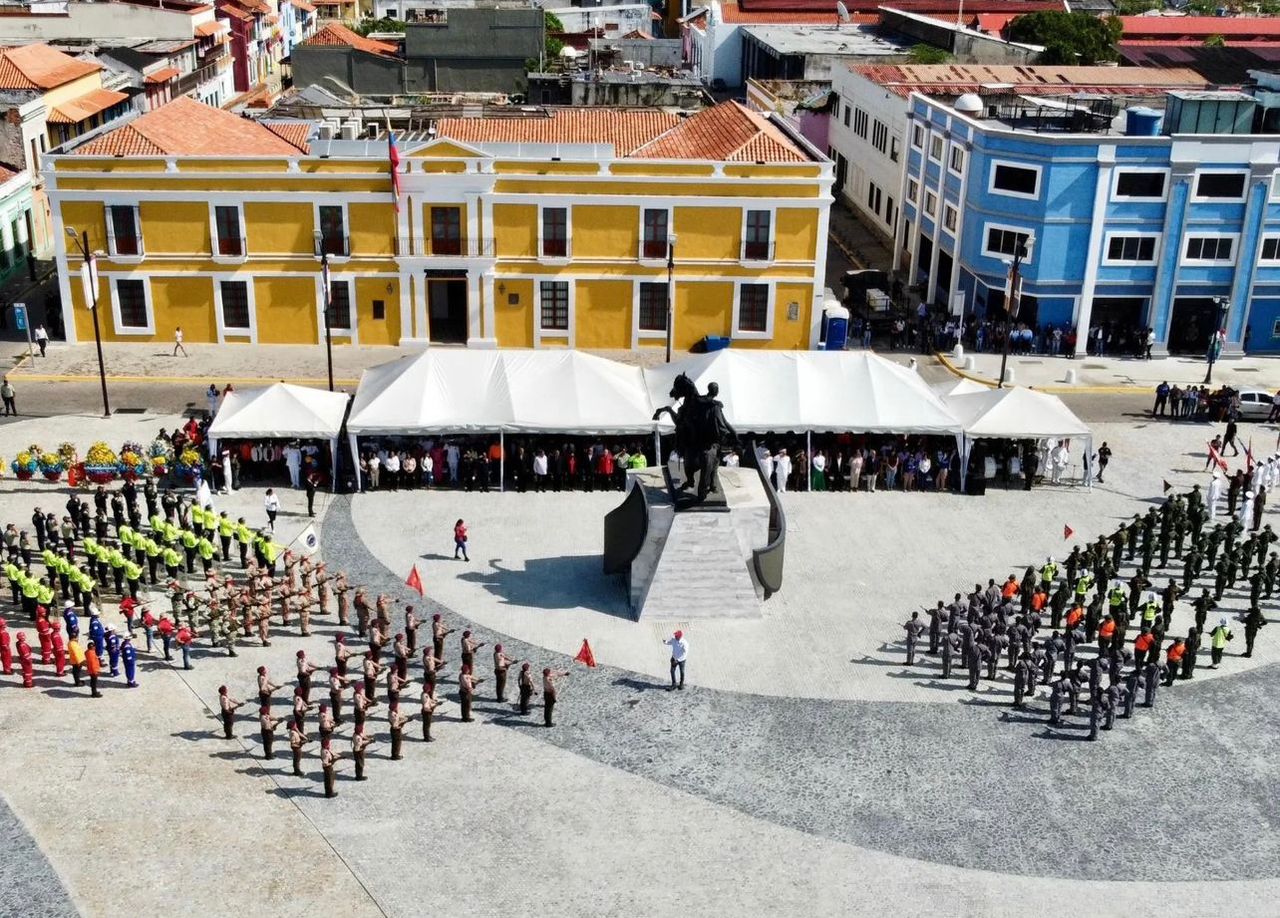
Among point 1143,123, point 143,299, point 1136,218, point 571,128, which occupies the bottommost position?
point 143,299

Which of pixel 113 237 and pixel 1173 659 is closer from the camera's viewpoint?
pixel 1173 659

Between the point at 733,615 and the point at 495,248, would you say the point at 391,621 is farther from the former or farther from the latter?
the point at 495,248

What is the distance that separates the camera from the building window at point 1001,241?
157 feet

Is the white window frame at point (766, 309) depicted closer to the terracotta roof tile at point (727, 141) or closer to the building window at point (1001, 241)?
the terracotta roof tile at point (727, 141)

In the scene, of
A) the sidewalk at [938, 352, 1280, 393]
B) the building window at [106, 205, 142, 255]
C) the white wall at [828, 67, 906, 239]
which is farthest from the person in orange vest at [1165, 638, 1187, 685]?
the building window at [106, 205, 142, 255]

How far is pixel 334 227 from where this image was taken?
44656 millimetres

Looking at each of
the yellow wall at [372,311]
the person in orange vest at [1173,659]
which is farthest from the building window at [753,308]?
the person in orange vest at [1173,659]

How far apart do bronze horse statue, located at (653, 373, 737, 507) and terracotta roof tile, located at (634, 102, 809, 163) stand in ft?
59.3

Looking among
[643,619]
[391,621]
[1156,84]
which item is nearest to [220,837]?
[391,621]

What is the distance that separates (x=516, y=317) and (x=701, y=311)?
249 inches

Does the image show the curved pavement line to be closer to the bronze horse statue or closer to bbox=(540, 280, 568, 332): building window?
the bronze horse statue

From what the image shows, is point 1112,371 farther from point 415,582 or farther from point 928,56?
point 928,56

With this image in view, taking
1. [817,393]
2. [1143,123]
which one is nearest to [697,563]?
[817,393]

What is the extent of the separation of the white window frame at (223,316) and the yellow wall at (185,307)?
165mm
